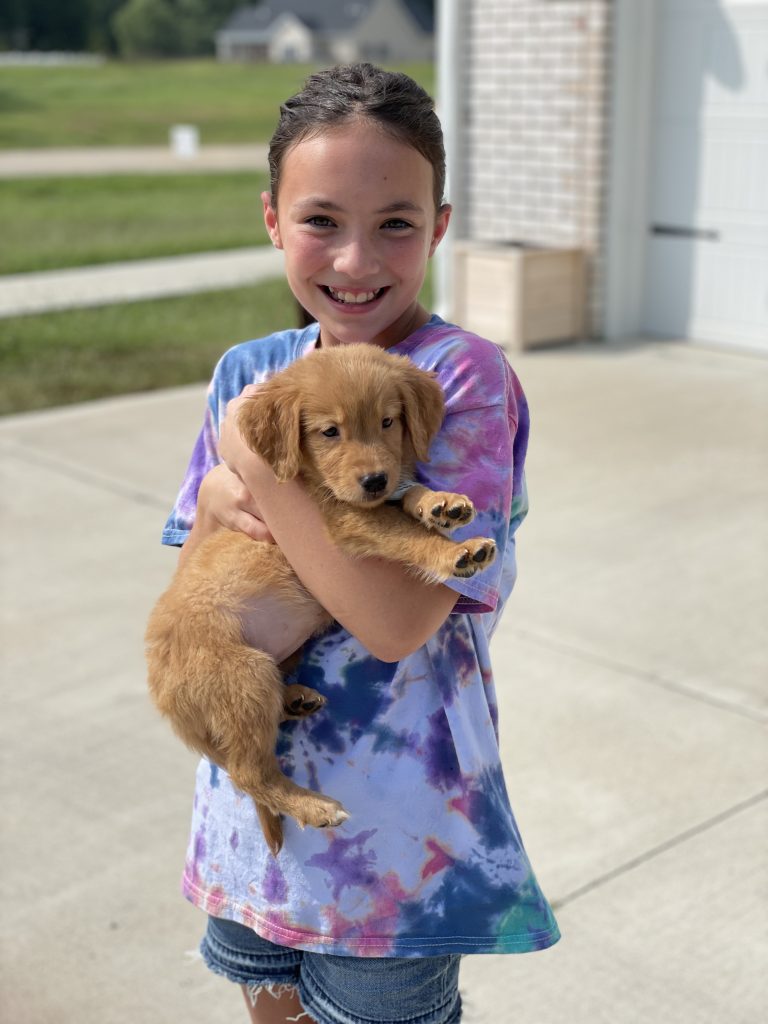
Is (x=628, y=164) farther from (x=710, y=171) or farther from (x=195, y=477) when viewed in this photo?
(x=195, y=477)

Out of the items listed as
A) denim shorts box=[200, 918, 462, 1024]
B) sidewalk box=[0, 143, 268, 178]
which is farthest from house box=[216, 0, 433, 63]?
denim shorts box=[200, 918, 462, 1024]

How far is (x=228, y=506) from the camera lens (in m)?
1.83

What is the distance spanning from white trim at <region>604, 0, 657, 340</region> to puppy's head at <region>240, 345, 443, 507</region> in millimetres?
8360

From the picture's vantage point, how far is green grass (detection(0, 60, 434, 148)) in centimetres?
3522

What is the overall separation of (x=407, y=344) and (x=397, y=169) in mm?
244

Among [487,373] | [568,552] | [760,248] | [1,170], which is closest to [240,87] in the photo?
[1,170]

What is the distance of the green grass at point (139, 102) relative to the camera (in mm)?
35219

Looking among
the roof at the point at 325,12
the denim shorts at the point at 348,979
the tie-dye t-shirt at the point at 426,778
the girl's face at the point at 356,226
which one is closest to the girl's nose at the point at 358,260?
the girl's face at the point at 356,226

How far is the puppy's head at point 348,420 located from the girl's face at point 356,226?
9 cm

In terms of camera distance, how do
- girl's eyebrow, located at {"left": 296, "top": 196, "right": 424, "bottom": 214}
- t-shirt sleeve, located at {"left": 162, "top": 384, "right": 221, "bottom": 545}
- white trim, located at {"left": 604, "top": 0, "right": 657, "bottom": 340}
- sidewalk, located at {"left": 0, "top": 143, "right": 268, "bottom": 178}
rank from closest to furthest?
girl's eyebrow, located at {"left": 296, "top": 196, "right": 424, "bottom": 214} < t-shirt sleeve, located at {"left": 162, "top": 384, "right": 221, "bottom": 545} < white trim, located at {"left": 604, "top": 0, "right": 657, "bottom": 340} < sidewalk, located at {"left": 0, "top": 143, "right": 268, "bottom": 178}

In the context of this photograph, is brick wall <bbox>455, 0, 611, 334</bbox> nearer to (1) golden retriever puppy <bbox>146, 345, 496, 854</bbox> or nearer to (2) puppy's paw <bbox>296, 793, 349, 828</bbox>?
(1) golden retriever puppy <bbox>146, 345, 496, 854</bbox>

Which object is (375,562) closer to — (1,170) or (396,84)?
(396,84)

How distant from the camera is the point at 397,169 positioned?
1.70m

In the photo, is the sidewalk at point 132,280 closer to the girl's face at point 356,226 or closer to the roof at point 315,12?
the girl's face at point 356,226
